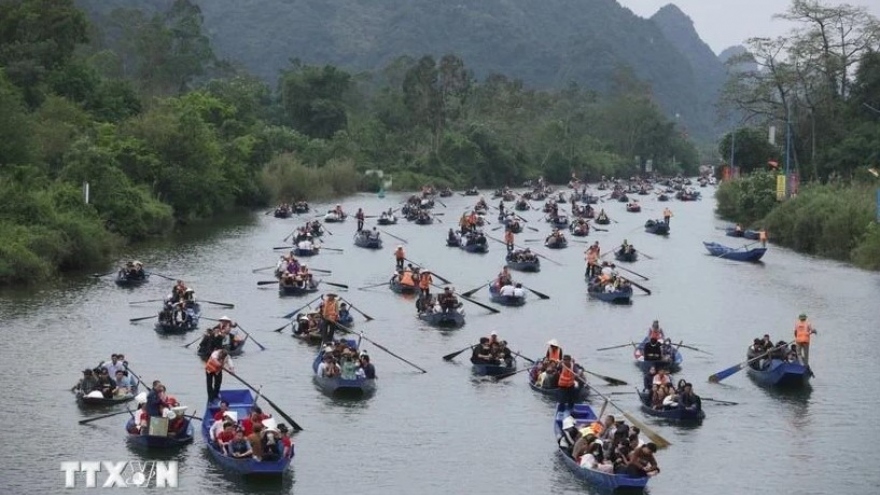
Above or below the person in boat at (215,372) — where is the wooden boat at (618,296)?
below

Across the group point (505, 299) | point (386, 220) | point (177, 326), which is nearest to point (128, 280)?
point (177, 326)

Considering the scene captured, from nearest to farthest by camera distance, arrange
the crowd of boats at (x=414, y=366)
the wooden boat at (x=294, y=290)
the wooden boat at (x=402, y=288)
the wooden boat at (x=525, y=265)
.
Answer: the crowd of boats at (x=414, y=366) → the wooden boat at (x=294, y=290) → the wooden boat at (x=402, y=288) → the wooden boat at (x=525, y=265)

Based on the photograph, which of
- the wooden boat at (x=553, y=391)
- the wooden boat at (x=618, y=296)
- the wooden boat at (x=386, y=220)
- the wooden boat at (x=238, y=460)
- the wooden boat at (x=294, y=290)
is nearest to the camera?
the wooden boat at (x=238, y=460)

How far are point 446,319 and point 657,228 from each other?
1702 inches

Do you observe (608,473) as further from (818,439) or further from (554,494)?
(818,439)

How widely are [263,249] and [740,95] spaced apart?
129ft

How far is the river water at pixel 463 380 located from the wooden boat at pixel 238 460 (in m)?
0.31

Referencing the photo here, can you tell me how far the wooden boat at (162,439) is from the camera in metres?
30.4

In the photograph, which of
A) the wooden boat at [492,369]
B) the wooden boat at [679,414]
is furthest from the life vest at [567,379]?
the wooden boat at [492,369]

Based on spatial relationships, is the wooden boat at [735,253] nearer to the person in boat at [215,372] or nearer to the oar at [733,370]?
the oar at [733,370]

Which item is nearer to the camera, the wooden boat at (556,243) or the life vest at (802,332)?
the life vest at (802,332)

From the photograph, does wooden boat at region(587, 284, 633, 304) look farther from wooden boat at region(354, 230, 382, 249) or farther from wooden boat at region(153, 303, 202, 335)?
wooden boat at region(354, 230, 382, 249)

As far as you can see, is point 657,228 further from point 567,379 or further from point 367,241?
point 567,379

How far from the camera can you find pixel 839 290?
59.5 metres
